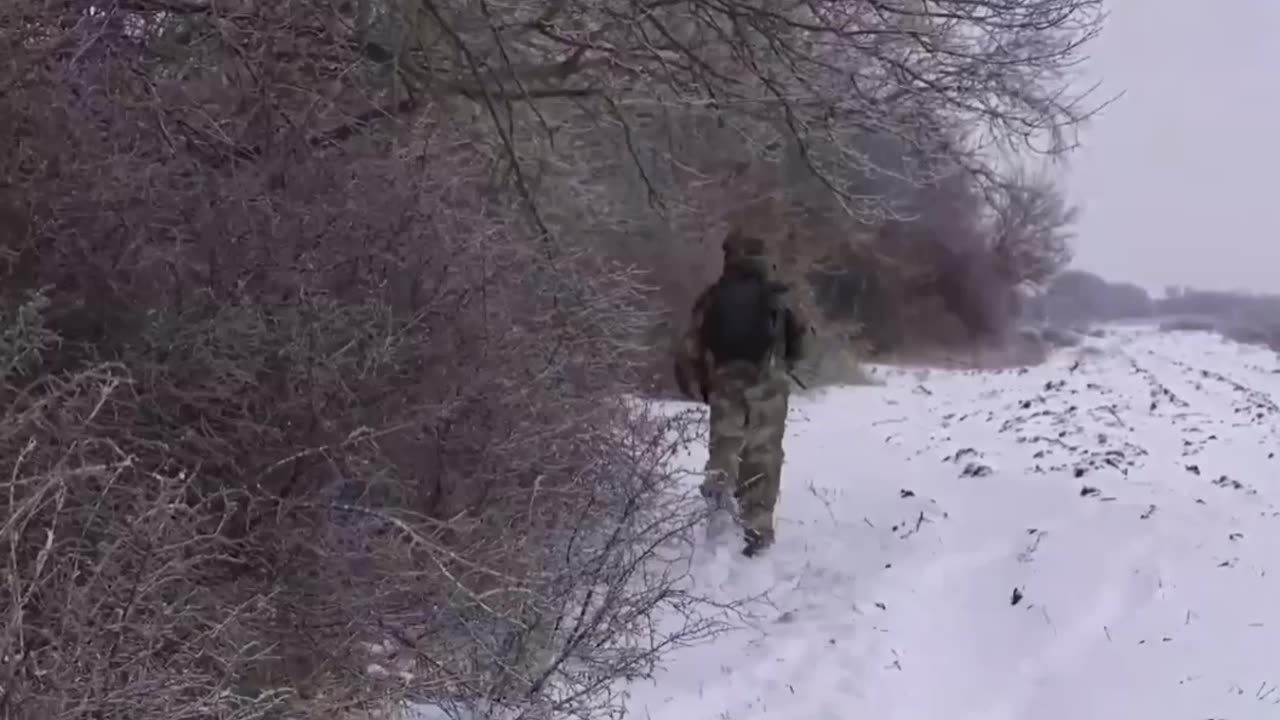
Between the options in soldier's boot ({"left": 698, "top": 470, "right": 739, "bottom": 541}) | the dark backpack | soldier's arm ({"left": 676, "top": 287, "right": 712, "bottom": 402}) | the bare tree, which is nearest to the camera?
soldier's boot ({"left": 698, "top": 470, "right": 739, "bottom": 541})

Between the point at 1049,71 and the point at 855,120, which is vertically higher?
the point at 1049,71

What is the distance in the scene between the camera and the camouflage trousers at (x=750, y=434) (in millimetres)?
8406

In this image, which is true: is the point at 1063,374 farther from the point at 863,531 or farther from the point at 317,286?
the point at 317,286

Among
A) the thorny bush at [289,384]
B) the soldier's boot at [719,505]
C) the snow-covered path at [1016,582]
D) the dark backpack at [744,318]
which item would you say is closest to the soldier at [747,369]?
the dark backpack at [744,318]

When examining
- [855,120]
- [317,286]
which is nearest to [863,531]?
[855,120]

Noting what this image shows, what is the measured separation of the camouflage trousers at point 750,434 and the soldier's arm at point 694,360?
10cm

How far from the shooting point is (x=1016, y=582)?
7160 millimetres

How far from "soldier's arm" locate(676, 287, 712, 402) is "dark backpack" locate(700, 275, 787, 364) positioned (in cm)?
7

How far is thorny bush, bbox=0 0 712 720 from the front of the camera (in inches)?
161

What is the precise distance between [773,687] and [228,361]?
3043mm

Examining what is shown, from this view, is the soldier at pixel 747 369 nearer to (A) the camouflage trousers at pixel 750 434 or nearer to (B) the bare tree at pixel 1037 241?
(A) the camouflage trousers at pixel 750 434

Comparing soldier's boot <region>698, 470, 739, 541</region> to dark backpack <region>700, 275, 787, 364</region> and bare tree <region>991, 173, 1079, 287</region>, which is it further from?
bare tree <region>991, 173, 1079, 287</region>

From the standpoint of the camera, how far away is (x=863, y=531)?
28.9 feet

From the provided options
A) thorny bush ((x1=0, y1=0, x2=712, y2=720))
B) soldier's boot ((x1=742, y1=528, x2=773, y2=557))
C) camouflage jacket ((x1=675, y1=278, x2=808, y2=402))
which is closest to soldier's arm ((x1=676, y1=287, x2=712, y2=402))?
camouflage jacket ((x1=675, y1=278, x2=808, y2=402))
